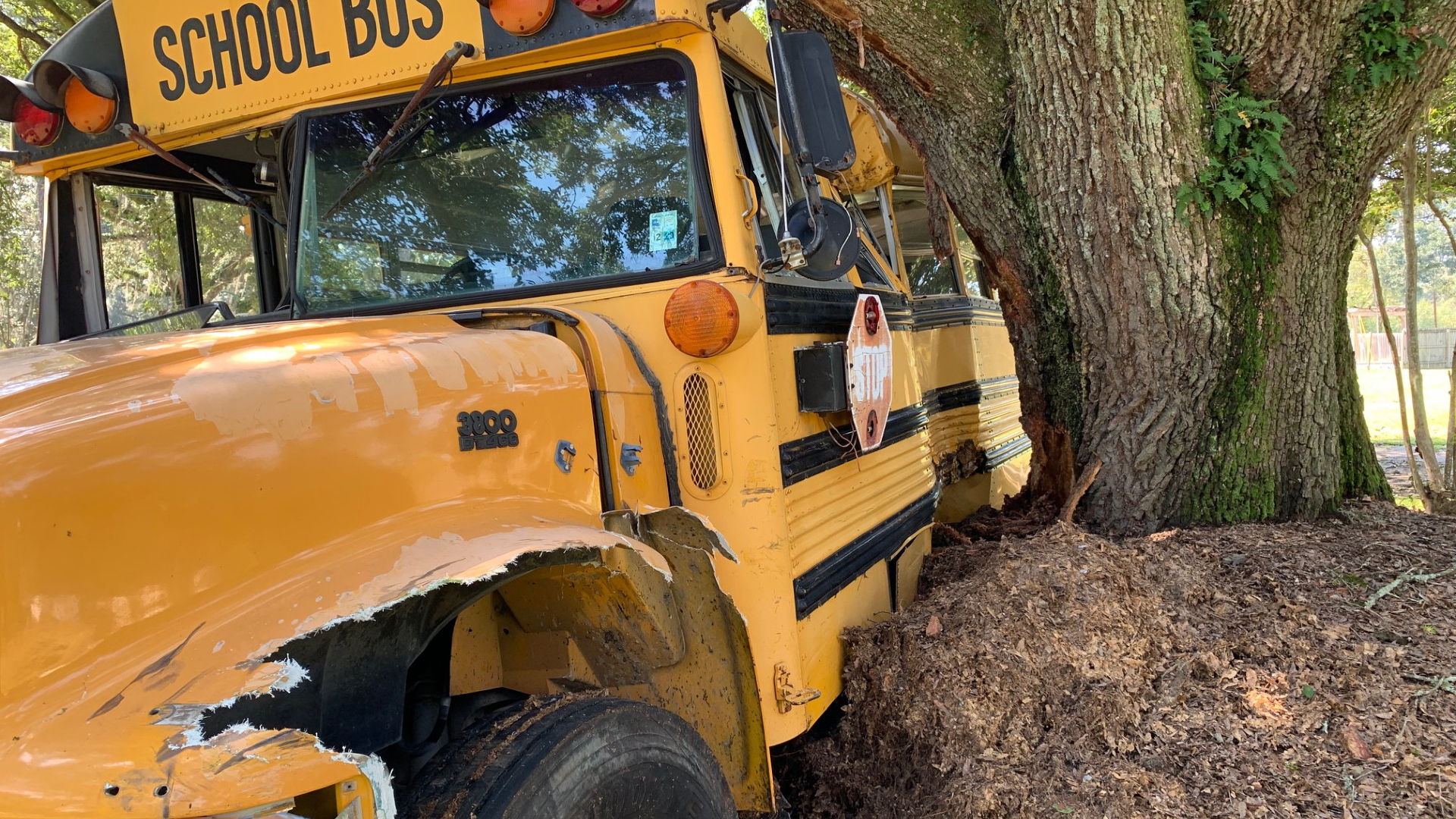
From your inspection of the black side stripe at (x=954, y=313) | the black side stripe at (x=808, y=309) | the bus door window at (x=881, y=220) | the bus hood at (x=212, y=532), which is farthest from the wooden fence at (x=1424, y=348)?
the bus hood at (x=212, y=532)

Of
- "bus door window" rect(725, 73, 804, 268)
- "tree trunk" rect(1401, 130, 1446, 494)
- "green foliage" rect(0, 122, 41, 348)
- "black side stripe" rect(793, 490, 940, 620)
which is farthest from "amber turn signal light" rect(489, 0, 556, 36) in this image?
"green foliage" rect(0, 122, 41, 348)

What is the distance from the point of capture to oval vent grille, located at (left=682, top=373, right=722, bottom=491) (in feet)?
7.32

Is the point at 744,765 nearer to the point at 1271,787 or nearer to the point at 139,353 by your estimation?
the point at 1271,787

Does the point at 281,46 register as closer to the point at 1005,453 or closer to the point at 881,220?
the point at 881,220

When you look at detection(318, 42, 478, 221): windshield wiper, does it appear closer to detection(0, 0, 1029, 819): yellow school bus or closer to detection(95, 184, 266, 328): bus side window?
detection(0, 0, 1029, 819): yellow school bus

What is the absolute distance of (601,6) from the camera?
2156 millimetres

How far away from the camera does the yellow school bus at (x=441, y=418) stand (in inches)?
47.0

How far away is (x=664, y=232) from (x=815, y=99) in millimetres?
475

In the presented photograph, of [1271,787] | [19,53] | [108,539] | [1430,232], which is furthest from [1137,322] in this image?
[1430,232]

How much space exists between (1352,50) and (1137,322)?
1.18 m

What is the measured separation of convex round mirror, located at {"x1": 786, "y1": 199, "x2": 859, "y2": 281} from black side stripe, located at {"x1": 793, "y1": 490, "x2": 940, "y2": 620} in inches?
30.3

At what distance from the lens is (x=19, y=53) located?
965 cm

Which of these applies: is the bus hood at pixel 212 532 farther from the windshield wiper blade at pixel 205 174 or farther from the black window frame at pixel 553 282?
the windshield wiper blade at pixel 205 174

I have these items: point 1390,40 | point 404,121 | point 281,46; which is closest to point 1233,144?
point 1390,40
